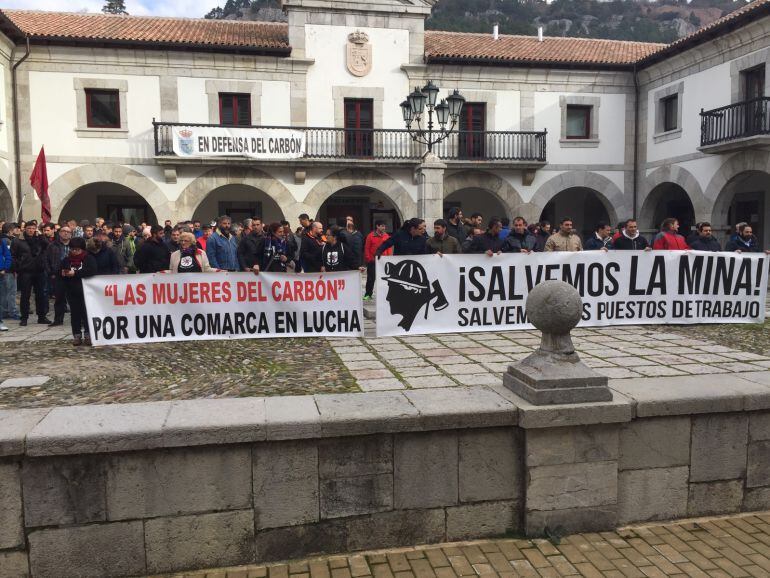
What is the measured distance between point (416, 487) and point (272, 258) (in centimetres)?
679

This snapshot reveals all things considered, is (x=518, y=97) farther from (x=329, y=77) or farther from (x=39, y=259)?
(x=39, y=259)

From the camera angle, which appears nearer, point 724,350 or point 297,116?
point 724,350

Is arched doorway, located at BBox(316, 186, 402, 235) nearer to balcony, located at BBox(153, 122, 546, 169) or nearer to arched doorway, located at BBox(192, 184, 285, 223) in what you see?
arched doorway, located at BBox(192, 184, 285, 223)

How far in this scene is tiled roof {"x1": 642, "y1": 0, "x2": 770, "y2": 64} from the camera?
635 inches

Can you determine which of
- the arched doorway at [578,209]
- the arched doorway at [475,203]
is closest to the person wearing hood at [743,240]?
the arched doorway at [475,203]

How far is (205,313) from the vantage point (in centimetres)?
722

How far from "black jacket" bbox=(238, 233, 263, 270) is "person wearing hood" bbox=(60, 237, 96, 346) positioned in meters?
2.79

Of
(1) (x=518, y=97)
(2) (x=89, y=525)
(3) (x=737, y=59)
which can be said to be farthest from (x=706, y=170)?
(2) (x=89, y=525)

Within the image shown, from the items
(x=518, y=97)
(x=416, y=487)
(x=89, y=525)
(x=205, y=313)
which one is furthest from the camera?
(x=518, y=97)

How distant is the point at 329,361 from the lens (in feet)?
20.0

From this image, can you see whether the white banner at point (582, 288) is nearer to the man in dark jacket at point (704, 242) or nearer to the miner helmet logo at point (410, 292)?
the miner helmet logo at point (410, 292)

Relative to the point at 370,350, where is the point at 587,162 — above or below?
above

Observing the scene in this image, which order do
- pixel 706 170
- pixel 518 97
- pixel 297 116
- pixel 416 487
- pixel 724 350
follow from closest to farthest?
1. pixel 416 487
2. pixel 724 350
3. pixel 706 170
4. pixel 297 116
5. pixel 518 97

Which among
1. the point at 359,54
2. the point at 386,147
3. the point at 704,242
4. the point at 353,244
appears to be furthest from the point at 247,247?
the point at 359,54
